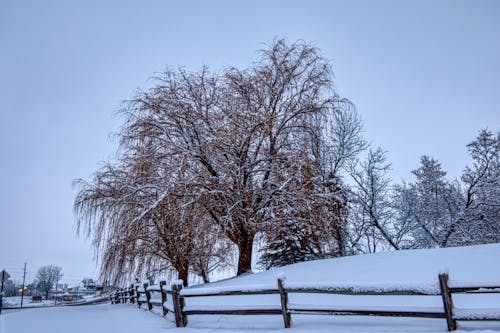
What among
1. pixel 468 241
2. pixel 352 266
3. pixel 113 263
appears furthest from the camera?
pixel 468 241

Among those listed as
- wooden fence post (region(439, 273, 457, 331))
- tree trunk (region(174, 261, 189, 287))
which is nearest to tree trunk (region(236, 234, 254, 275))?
Answer: tree trunk (region(174, 261, 189, 287))

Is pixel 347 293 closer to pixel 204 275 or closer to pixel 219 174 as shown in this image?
pixel 219 174

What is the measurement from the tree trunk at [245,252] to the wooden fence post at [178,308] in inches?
186

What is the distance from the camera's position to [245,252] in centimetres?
1271

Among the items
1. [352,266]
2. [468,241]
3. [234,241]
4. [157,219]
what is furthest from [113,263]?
[468,241]

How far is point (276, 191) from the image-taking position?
39.6ft

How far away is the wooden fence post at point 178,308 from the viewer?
7687 mm

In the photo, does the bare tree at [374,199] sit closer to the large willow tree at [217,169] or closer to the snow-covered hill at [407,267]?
the large willow tree at [217,169]

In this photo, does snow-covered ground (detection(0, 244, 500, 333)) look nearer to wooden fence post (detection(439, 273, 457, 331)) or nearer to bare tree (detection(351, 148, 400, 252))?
wooden fence post (detection(439, 273, 457, 331))

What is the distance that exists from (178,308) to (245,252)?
5170mm

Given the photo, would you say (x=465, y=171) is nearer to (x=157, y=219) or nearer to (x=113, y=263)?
(x=157, y=219)

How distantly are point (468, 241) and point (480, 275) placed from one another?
1358 cm

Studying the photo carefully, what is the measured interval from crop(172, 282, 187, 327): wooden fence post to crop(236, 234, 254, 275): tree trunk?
4.72m

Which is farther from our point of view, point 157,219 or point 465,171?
point 465,171
